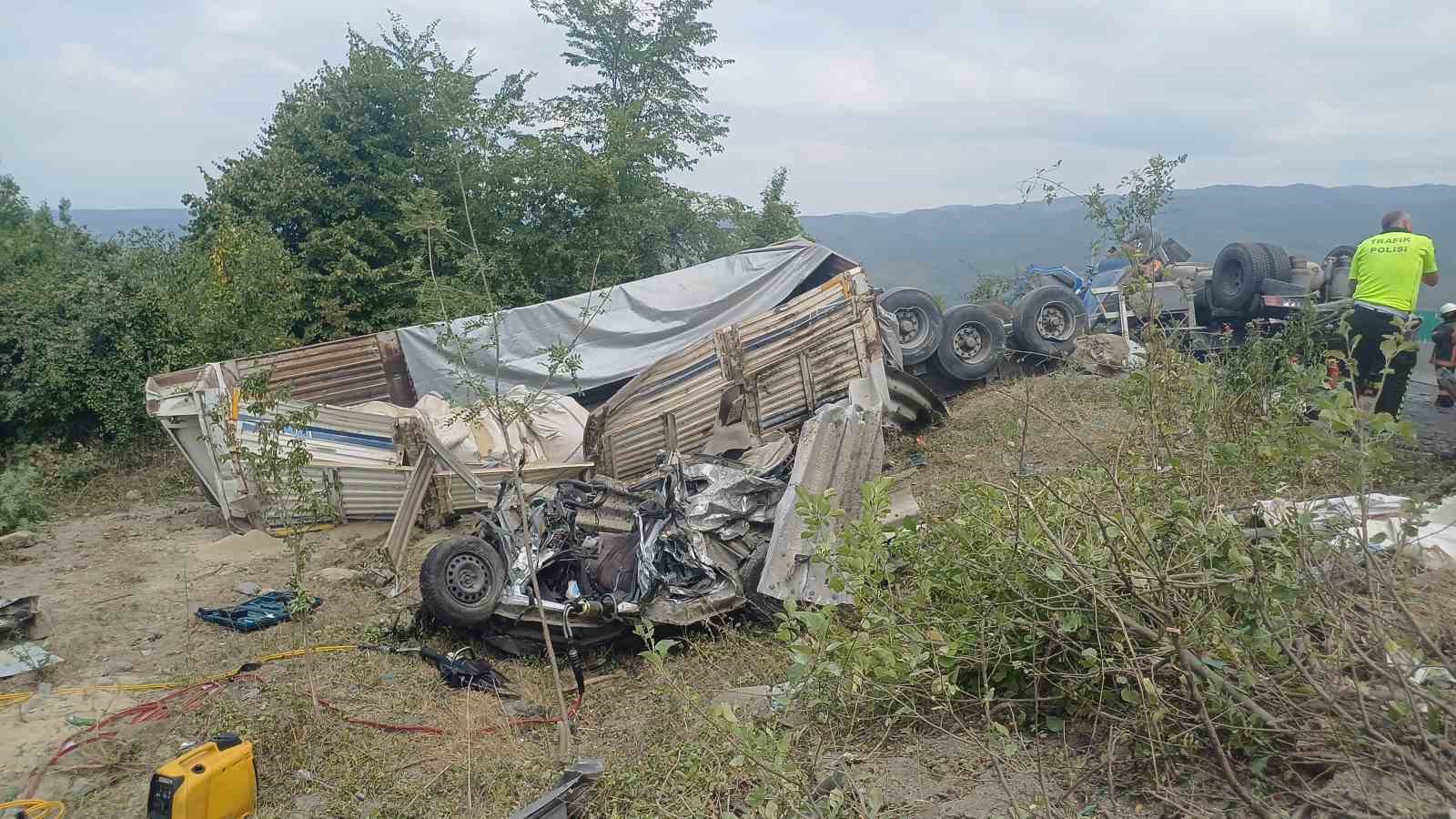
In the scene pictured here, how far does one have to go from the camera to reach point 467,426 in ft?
28.3

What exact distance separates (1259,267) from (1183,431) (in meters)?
6.97

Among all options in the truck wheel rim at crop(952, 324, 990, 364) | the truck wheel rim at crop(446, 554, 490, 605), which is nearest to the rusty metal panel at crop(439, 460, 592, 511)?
the truck wheel rim at crop(446, 554, 490, 605)

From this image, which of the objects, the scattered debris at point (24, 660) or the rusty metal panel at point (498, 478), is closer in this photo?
the scattered debris at point (24, 660)

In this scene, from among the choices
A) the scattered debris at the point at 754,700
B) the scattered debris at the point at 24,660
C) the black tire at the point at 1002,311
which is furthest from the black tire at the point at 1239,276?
the scattered debris at the point at 24,660

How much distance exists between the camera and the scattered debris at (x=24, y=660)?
5176 millimetres

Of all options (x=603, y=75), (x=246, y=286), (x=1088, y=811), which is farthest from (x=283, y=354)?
(x=1088, y=811)

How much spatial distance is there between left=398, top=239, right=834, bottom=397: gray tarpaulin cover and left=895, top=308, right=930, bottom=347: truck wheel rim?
1730 mm

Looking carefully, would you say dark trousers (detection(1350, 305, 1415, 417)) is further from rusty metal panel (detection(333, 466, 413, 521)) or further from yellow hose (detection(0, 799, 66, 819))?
rusty metal panel (detection(333, 466, 413, 521))

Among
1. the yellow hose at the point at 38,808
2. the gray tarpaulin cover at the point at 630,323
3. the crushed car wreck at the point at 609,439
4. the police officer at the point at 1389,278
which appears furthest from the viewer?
the gray tarpaulin cover at the point at 630,323

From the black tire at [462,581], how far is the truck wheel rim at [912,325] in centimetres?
564

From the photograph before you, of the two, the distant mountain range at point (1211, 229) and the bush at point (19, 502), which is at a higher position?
the distant mountain range at point (1211, 229)

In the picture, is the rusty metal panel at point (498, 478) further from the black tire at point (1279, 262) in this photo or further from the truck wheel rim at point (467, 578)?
the black tire at point (1279, 262)

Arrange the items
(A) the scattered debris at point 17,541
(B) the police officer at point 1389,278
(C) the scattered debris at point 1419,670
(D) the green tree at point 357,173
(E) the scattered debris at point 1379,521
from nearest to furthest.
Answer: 1. (C) the scattered debris at point 1419,670
2. (E) the scattered debris at point 1379,521
3. (B) the police officer at point 1389,278
4. (A) the scattered debris at point 17,541
5. (D) the green tree at point 357,173

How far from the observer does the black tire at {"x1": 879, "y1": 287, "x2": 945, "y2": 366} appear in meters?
9.76
